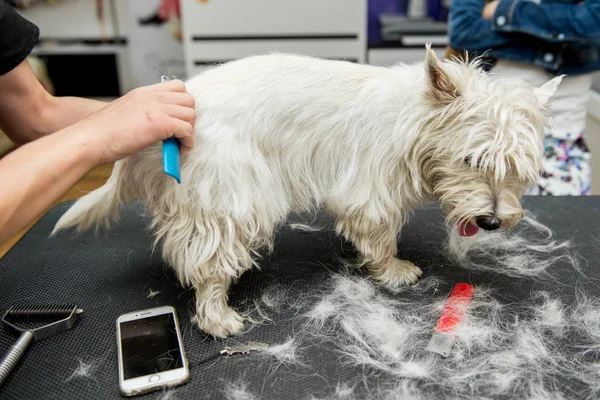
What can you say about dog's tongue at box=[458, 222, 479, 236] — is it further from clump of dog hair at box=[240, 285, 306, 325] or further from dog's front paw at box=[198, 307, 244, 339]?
dog's front paw at box=[198, 307, 244, 339]

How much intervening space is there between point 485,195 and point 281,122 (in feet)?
1.14

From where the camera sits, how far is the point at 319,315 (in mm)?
892

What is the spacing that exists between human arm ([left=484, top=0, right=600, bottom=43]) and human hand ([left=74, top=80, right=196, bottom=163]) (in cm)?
93

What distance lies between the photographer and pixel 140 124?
0.76 metres

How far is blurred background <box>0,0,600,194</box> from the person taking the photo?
2.11 meters

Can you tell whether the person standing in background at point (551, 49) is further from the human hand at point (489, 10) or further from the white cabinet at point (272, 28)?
the white cabinet at point (272, 28)

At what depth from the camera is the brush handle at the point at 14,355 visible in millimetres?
748

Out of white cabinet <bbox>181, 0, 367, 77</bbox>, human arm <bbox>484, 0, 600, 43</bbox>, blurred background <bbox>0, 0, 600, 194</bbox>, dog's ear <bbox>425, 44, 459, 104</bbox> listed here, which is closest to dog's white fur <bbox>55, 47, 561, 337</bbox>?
dog's ear <bbox>425, 44, 459, 104</bbox>

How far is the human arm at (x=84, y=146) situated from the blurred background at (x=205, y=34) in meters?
0.96

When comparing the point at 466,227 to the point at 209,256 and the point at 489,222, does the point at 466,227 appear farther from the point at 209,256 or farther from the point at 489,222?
the point at 209,256

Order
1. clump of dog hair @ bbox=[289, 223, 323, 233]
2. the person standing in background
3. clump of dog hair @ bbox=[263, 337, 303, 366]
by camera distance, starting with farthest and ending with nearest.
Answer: the person standing in background < clump of dog hair @ bbox=[289, 223, 323, 233] < clump of dog hair @ bbox=[263, 337, 303, 366]

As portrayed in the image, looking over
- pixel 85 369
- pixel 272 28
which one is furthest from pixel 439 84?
pixel 272 28

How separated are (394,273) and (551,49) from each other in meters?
0.79

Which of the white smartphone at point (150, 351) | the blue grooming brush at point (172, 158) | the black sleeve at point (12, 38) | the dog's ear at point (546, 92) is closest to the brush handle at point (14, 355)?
the white smartphone at point (150, 351)
